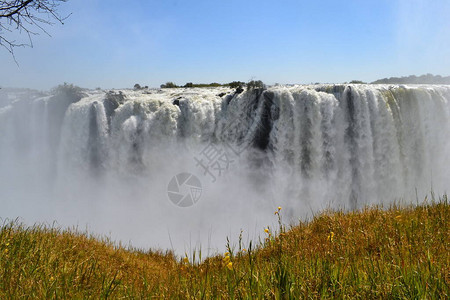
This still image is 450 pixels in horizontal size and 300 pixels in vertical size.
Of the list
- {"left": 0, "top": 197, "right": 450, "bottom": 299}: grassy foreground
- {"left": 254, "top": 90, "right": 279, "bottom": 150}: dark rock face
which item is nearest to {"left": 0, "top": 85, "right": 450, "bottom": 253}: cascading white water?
{"left": 254, "top": 90, "right": 279, "bottom": 150}: dark rock face

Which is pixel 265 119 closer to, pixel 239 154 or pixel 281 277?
pixel 239 154

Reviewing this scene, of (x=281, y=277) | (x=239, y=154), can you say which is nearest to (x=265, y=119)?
(x=239, y=154)

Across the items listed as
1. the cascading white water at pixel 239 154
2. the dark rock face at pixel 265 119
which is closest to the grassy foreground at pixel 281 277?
the cascading white water at pixel 239 154

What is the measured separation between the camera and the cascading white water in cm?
1427

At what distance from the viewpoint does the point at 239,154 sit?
15.0m

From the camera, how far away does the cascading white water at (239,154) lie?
46.8 feet

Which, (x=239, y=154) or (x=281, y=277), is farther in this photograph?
(x=239, y=154)

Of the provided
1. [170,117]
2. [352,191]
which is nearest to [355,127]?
[352,191]

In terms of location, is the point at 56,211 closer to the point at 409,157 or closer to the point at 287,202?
the point at 287,202

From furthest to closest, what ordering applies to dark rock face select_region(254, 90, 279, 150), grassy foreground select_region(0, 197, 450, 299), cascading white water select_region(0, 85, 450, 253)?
1. dark rock face select_region(254, 90, 279, 150)
2. cascading white water select_region(0, 85, 450, 253)
3. grassy foreground select_region(0, 197, 450, 299)

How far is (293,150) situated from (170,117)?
21.8 ft

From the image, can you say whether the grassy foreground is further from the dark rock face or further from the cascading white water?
the dark rock face

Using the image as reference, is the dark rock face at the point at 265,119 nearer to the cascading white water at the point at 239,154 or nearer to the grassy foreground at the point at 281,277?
the cascading white water at the point at 239,154

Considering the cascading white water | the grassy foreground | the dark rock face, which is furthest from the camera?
the dark rock face
